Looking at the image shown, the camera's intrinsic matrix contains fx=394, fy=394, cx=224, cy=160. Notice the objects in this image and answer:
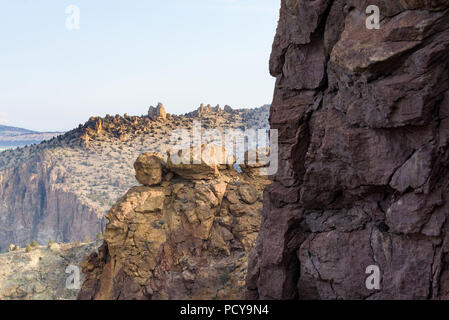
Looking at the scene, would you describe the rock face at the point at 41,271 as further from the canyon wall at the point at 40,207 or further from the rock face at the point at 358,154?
the rock face at the point at 358,154

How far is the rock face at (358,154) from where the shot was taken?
7660mm

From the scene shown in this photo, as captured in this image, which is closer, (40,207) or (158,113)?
(40,207)

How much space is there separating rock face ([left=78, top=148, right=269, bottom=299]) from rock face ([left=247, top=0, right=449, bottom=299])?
30.1ft

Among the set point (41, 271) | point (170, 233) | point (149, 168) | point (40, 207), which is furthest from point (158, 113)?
point (170, 233)

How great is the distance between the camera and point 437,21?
7270 millimetres

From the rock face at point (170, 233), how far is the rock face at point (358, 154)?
918cm

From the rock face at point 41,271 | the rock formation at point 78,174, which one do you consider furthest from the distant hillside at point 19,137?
the rock face at point 41,271

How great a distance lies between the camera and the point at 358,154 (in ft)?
29.1

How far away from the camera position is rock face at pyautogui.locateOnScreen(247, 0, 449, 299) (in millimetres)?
7660

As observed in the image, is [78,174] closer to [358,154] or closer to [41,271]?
[41,271]

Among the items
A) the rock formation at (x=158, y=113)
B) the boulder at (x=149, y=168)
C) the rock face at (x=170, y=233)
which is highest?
the rock formation at (x=158, y=113)

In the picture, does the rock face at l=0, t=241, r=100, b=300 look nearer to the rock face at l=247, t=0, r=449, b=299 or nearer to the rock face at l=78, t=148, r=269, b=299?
the rock face at l=78, t=148, r=269, b=299

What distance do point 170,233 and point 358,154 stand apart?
49.7 ft
